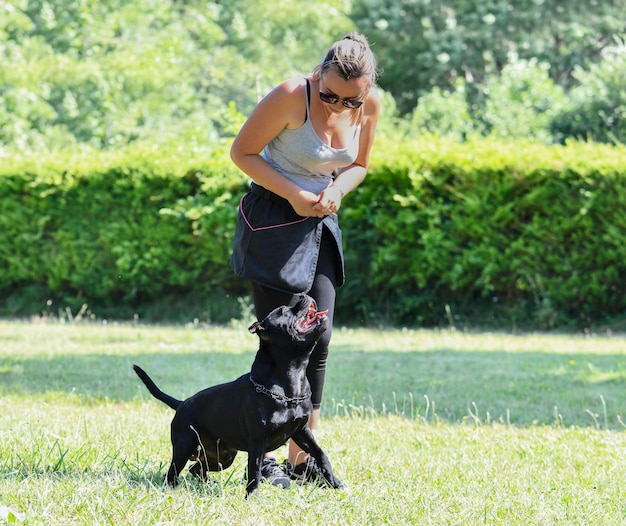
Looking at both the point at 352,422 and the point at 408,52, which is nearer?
the point at 352,422

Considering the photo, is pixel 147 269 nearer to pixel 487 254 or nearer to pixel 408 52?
pixel 487 254

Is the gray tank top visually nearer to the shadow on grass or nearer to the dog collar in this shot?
the dog collar

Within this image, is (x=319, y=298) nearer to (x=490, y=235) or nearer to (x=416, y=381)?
(x=416, y=381)

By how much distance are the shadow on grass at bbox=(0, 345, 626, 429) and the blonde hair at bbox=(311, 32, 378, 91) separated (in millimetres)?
2625

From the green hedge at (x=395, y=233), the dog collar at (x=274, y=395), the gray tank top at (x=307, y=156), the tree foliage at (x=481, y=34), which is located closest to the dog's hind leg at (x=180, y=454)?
the dog collar at (x=274, y=395)

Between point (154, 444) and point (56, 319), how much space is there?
26.4ft

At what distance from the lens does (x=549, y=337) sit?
1074 cm

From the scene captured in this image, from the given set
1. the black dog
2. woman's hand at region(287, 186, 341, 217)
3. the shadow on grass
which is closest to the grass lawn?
the shadow on grass

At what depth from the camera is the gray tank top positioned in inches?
156

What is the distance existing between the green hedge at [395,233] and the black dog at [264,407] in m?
7.96

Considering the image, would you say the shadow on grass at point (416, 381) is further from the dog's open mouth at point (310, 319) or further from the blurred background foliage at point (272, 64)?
the blurred background foliage at point (272, 64)

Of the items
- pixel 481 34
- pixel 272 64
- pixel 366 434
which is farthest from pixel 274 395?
pixel 272 64

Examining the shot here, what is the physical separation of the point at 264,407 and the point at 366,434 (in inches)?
65.9

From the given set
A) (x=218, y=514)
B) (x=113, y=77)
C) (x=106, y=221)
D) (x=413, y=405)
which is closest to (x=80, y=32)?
(x=113, y=77)
